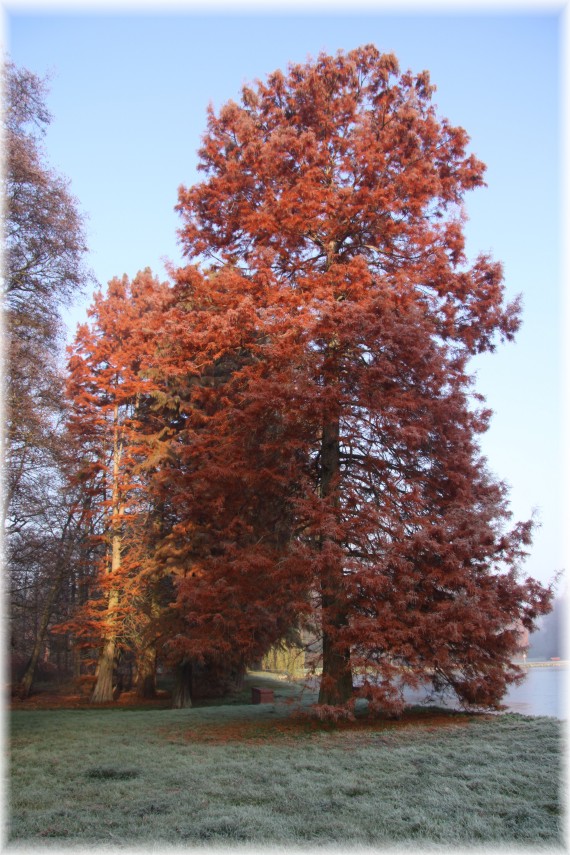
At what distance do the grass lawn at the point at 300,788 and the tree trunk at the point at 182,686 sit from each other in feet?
27.6

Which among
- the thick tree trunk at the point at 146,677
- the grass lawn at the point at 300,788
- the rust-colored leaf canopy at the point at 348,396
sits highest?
the rust-colored leaf canopy at the point at 348,396

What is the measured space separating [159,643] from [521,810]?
1282 cm

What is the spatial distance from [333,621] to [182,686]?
9.01 metres

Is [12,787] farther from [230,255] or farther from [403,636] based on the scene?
[230,255]

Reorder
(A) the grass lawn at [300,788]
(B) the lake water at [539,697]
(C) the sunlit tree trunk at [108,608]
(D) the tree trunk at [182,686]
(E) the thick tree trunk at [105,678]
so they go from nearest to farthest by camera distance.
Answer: (A) the grass lawn at [300,788]
(B) the lake water at [539,697]
(D) the tree trunk at [182,686]
(C) the sunlit tree trunk at [108,608]
(E) the thick tree trunk at [105,678]

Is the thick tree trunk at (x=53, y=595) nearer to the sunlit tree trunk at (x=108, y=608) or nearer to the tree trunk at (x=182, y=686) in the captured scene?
the sunlit tree trunk at (x=108, y=608)

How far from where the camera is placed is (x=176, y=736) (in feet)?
29.5

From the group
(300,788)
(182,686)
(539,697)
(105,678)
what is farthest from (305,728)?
(105,678)

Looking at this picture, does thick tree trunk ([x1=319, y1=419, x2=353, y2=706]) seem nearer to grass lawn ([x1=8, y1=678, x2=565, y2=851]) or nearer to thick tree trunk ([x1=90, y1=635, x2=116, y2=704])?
grass lawn ([x1=8, y1=678, x2=565, y2=851])

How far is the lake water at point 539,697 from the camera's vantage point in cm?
1053

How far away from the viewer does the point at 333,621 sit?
9.64m

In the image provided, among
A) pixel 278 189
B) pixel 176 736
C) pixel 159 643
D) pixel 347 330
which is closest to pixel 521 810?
pixel 176 736

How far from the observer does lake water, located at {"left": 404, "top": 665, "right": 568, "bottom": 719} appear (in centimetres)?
1053

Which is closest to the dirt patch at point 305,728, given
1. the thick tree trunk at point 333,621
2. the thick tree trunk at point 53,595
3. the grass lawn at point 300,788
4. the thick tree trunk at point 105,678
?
the grass lawn at point 300,788
